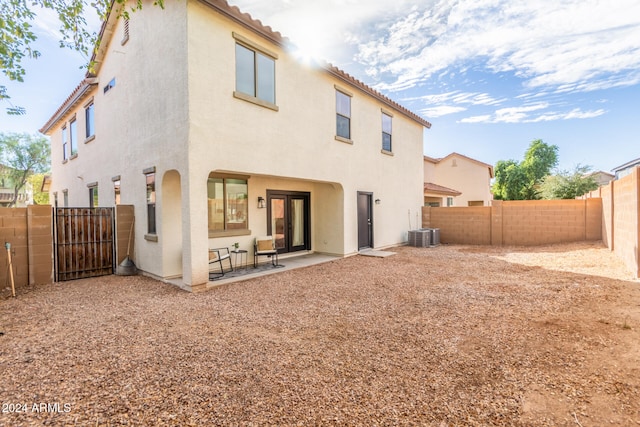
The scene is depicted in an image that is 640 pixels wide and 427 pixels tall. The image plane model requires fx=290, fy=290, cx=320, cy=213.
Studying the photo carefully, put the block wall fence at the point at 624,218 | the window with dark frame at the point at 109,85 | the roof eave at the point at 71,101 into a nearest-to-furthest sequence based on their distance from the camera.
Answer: the block wall fence at the point at 624,218, the window with dark frame at the point at 109,85, the roof eave at the point at 71,101

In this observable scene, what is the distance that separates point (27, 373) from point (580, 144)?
2071 inches

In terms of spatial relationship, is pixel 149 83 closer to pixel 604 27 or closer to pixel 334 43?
pixel 334 43

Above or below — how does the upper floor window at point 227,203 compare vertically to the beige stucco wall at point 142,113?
below

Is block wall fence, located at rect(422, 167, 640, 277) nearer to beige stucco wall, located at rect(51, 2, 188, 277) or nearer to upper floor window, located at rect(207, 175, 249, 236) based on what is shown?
upper floor window, located at rect(207, 175, 249, 236)

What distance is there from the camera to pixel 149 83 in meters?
7.69

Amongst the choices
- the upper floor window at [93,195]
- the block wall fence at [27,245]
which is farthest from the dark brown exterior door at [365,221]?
the upper floor window at [93,195]

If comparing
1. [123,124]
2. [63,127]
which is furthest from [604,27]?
[63,127]

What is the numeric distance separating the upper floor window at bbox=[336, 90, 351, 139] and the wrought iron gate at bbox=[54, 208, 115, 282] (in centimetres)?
784

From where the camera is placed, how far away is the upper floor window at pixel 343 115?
10414 mm

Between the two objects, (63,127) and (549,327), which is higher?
(63,127)

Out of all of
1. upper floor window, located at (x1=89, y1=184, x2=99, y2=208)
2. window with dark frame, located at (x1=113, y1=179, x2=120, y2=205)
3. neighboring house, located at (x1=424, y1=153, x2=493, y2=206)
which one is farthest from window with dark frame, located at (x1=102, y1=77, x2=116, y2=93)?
neighboring house, located at (x1=424, y1=153, x2=493, y2=206)

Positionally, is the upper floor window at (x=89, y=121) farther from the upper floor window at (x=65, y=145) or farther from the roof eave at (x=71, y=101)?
the upper floor window at (x=65, y=145)

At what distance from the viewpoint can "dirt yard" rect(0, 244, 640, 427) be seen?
8.34 ft

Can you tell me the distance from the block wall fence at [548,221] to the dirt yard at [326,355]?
301 centimetres
